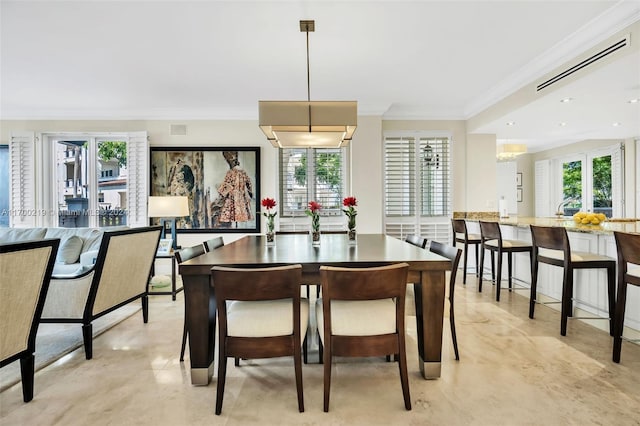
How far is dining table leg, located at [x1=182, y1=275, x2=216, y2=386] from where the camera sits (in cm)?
199

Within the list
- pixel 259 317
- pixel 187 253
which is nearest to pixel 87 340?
pixel 187 253

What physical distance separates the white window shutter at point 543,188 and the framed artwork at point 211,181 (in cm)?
733

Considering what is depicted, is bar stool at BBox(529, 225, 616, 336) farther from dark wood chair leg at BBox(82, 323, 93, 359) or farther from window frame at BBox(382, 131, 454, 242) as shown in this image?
dark wood chair leg at BBox(82, 323, 93, 359)

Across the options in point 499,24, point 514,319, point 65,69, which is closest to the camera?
point 499,24

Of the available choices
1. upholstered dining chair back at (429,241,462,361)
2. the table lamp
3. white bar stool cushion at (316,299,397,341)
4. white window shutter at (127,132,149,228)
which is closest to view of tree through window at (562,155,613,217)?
upholstered dining chair back at (429,241,462,361)

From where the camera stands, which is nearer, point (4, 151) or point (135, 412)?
point (135, 412)

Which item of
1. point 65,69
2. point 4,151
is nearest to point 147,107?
point 65,69

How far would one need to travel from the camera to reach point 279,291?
1.70 m

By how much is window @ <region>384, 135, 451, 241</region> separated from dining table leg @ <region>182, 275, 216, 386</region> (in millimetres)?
3951

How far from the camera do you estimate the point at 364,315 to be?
1.83 metres

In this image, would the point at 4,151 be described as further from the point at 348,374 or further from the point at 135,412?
the point at 348,374

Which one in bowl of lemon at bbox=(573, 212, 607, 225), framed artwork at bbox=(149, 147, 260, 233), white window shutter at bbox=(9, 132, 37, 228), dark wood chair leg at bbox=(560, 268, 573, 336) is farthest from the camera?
framed artwork at bbox=(149, 147, 260, 233)

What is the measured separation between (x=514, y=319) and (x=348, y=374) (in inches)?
76.5

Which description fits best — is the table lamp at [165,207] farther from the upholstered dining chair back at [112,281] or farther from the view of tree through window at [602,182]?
the view of tree through window at [602,182]
